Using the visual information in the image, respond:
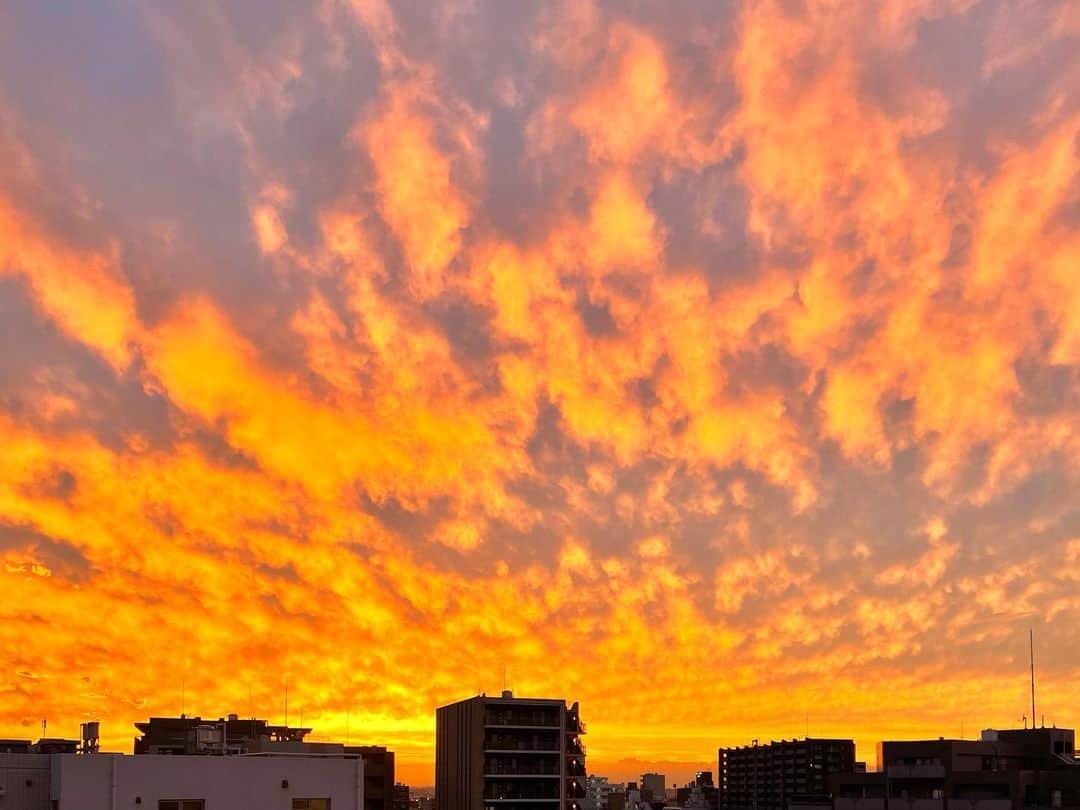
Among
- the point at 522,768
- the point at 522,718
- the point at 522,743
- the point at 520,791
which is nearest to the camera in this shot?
the point at 520,791

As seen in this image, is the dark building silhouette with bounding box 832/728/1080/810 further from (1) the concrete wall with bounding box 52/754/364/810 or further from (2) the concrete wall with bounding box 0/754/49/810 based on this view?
(2) the concrete wall with bounding box 0/754/49/810

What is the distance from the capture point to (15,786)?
223ft

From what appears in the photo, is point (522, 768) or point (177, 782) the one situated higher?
point (177, 782)

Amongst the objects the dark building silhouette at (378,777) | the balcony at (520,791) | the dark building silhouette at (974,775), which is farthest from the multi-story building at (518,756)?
the dark building silhouette at (974,775)

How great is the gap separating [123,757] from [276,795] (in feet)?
33.7

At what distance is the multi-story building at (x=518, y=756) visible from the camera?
146 m

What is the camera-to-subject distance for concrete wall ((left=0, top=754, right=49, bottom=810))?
67.8m

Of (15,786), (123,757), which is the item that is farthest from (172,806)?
(15,786)

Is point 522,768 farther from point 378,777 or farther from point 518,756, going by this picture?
point 378,777

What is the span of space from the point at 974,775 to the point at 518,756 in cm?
7165

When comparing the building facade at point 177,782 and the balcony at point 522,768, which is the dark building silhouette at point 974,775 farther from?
the building facade at point 177,782

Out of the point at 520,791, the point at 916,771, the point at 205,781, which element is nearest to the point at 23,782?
the point at 205,781

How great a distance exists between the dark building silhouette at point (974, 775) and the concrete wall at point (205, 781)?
393 ft

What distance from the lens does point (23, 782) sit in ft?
224
